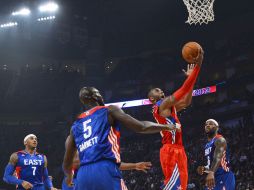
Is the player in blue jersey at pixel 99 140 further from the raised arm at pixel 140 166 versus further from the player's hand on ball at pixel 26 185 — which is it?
the player's hand on ball at pixel 26 185

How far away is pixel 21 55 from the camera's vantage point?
29188 millimetres

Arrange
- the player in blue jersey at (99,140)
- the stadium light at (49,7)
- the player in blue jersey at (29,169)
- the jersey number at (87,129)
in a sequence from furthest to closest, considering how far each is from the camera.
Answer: the stadium light at (49,7)
the player in blue jersey at (29,169)
the jersey number at (87,129)
the player in blue jersey at (99,140)

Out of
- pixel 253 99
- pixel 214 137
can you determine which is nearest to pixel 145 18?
pixel 253 99

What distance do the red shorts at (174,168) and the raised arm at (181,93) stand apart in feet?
1.73

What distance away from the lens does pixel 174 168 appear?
236 inches

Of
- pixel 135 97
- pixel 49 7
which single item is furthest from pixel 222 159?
pixel 135 97

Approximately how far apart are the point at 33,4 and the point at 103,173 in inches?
827

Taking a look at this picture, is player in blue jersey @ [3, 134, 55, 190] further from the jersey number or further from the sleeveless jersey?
the jersey number

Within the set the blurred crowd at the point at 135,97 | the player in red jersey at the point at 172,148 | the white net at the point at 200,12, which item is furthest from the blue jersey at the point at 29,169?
the blurred crowd at the point at 135,97

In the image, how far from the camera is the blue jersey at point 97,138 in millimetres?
3744

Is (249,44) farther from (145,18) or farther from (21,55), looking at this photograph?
(21,55)

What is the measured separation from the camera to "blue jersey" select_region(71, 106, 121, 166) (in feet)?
12.3

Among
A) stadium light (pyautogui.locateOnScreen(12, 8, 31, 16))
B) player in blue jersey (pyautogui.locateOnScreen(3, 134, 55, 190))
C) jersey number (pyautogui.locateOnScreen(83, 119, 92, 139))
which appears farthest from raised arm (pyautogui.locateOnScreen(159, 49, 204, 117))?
stadium light (pyautogui.locateOnScreen(12, 8, 31, 16))

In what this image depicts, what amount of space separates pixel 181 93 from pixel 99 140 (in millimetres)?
2063
